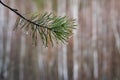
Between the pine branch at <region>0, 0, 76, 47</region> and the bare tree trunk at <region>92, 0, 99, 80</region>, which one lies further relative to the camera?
the bare tree trunk at <region>92, 0, 99, 80</region>

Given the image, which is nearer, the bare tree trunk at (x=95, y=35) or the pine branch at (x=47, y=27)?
the pine branch at (x=47, y=27)

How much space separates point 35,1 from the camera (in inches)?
238

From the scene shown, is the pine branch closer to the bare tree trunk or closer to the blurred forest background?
the blurred forest background

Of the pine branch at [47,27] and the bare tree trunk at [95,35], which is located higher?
the bare tree trunk at [95,35]

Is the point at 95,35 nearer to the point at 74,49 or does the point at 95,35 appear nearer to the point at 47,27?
the point at 74,49

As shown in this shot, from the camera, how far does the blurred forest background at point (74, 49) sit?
18.6 feet

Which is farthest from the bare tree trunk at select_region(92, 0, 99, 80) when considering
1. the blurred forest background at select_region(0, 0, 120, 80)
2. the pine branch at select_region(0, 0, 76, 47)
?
the pine branch at select_region(0, 0, 76, 47)

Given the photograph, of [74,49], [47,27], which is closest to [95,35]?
[74,49]

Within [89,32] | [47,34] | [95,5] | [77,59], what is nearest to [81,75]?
[77,59]

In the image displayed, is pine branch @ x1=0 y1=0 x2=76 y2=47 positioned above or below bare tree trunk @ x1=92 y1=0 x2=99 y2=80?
below

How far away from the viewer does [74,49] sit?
6.01 metres

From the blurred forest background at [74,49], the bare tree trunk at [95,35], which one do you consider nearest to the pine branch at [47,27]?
the blurred forest background at [74,49]

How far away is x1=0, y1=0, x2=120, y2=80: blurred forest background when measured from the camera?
18.6 ft

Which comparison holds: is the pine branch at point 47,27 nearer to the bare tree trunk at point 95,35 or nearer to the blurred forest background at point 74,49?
the blurred forest background at point 74,49
